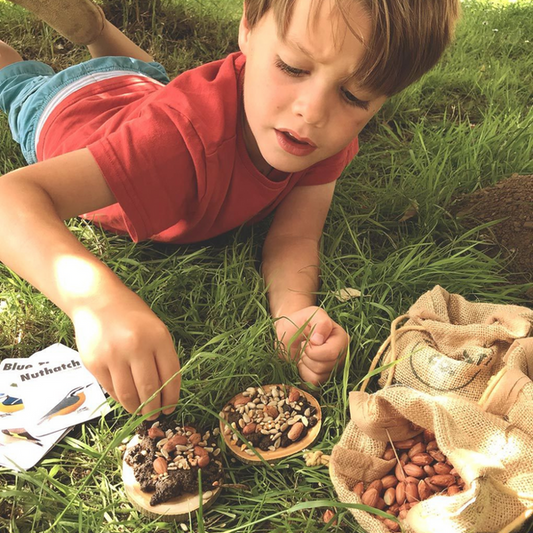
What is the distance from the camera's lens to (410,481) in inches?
47.9

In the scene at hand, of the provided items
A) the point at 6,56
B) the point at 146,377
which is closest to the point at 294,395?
the point at 146,377

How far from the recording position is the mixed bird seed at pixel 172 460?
123 centimetres

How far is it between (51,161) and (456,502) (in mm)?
1227

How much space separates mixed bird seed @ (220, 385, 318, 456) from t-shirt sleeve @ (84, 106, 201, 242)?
566 mm

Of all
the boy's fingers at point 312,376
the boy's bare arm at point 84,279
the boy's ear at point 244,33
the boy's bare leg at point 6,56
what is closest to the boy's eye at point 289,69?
the boy's ear at point 244,33

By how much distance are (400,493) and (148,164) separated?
102 cm

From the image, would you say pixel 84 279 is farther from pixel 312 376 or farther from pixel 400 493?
pixel 400 493

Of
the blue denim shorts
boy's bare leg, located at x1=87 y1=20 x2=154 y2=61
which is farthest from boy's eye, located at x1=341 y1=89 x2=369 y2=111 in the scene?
boy's bare leg, located at x1=87 y1=20 x2=154 y2=61

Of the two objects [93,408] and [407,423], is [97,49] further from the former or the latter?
[407,423]

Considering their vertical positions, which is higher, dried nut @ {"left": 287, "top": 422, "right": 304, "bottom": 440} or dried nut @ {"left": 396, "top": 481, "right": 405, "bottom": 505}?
dried nut @ {"left": 396, "top": 481, "right": 405, "bottom": 505}

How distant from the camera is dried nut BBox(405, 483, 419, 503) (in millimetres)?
1191

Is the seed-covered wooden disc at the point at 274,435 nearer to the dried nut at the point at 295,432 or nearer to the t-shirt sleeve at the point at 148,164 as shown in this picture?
the dried nut at the point at 295,432

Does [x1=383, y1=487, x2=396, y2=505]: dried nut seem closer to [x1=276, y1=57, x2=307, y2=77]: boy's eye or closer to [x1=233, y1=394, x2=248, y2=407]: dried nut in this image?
[x1=233, y1=394, x2=248, y2=407]: dried nut

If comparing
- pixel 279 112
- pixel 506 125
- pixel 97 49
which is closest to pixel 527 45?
pixel 506 125
